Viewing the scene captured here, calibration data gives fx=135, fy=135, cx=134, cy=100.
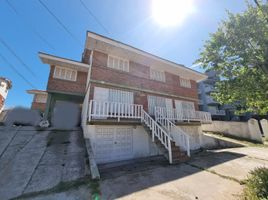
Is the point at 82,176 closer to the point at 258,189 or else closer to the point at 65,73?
the point at 258,189

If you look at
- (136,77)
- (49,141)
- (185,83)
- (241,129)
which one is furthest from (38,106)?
(241,129)

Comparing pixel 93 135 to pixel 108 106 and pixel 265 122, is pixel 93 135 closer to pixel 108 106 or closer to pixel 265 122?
pixel 108 106

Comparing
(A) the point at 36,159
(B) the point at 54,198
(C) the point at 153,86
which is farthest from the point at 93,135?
(C) the point at 153,86

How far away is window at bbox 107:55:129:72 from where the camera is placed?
10.5 metres

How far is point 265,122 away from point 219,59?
1598cm

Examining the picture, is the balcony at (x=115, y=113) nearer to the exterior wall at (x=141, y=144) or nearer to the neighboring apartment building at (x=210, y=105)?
the exterior wall at (x=141, y=144)

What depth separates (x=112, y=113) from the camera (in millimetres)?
8883

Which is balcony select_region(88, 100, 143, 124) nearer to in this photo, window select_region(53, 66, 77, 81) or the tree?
the tree

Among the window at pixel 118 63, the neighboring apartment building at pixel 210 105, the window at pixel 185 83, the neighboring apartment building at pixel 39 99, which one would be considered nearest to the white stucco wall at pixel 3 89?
the neighboring apartment building at pixel 39 99

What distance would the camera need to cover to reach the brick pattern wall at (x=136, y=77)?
32.3 feet

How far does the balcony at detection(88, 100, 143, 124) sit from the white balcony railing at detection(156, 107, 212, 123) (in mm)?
2136

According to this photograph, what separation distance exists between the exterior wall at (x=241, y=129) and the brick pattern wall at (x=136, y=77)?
23.3 ft

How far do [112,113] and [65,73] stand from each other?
23.2 ft

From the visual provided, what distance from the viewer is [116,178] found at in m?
5.35
